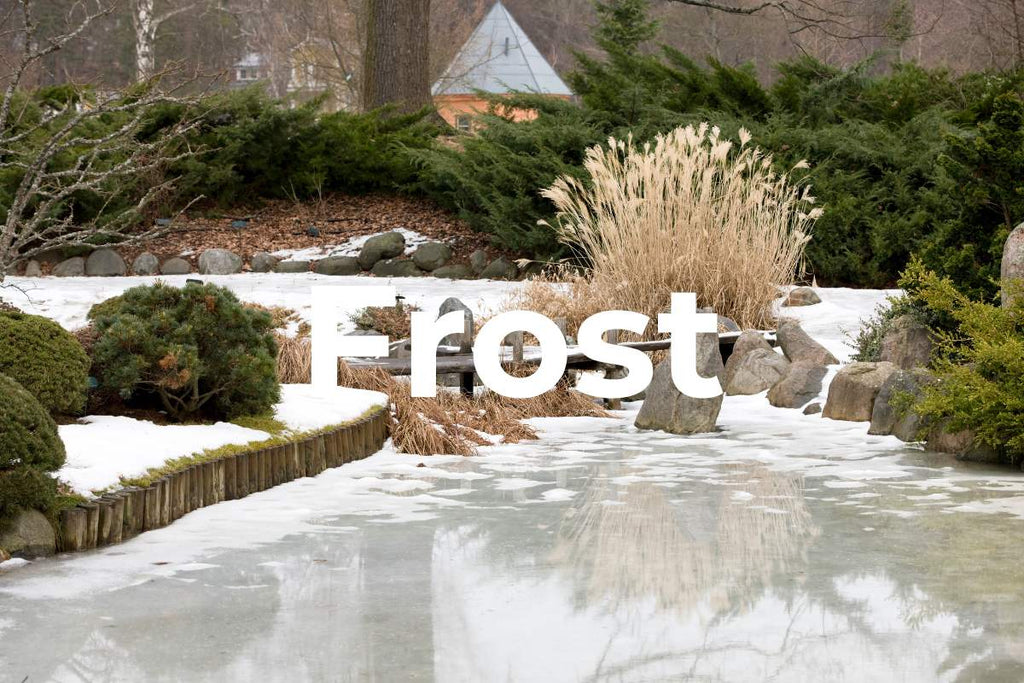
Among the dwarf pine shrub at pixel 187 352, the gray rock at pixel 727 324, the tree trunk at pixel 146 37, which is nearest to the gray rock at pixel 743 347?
the gray rock at pixel 727 324

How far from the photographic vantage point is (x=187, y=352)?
17.5 ft

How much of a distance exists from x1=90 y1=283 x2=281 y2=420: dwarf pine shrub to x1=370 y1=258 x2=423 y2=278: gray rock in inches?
283

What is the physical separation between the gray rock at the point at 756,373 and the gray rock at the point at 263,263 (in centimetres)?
615

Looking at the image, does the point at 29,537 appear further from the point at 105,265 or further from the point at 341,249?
the point at 341,249

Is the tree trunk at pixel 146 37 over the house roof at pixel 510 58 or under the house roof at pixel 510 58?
under

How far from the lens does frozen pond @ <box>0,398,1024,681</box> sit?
9.85ft

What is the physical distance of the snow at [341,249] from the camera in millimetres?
13500

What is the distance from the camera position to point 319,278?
12.5m

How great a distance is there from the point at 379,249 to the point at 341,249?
533 mm

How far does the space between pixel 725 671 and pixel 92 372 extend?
11.5ft

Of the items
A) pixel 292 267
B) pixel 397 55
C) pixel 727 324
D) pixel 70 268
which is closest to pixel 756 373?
pixel 727 324

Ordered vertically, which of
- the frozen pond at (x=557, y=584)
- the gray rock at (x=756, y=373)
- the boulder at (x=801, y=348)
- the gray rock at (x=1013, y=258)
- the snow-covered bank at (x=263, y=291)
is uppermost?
the gray rock at (x=1013, y=258)

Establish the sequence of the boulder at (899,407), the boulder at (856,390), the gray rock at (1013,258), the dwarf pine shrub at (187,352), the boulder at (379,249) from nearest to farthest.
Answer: the dwarf pine shrub at (187,352) → the gray rock at (1013,258) → the boulder at (899,407) → the boulder at (856,390) → the boulder at (379,249)

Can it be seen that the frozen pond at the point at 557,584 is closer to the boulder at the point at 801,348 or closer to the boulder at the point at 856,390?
the boulder at the point at 856,390
